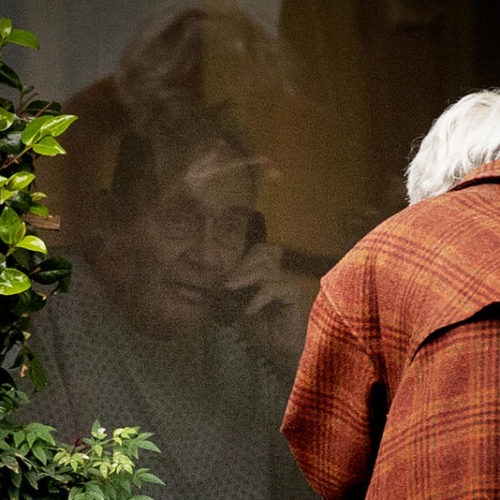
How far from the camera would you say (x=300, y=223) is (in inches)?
137

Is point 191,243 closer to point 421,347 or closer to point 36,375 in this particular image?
point 36,375

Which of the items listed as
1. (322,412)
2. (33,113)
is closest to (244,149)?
(33,113)

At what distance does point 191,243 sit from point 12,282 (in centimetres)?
138

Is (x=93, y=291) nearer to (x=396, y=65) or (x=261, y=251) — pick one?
(x=261, y=251)

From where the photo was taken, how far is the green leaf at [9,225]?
1986mm

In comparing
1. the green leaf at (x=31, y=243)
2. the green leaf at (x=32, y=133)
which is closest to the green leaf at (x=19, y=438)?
the green leaf at (x=31, y=243)

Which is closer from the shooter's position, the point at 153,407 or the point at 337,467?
the point at 337,467

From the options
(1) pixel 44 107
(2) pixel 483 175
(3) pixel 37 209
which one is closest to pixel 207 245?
(1) pixel 44 107

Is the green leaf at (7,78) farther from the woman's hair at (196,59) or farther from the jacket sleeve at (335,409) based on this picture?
the jacket sleeve at (335,409)

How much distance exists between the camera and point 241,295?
11.1 ft

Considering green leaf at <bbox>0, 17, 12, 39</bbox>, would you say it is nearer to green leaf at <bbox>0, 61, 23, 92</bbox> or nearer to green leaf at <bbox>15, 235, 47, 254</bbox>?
green leaf at <bbox>0, 61, 23, 92</bbox>

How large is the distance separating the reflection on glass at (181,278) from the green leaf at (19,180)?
1.10 m

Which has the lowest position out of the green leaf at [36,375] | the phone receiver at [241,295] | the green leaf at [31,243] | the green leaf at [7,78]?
the phone receiver at [241,295]

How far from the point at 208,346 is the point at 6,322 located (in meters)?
1.23
